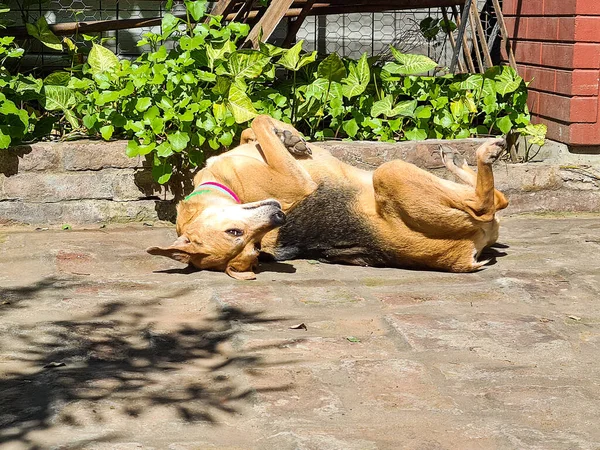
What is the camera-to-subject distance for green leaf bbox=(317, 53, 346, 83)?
314 inches

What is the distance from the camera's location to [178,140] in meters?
7.54

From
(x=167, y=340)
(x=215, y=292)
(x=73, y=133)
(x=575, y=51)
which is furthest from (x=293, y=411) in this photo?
(x=575, y=51)

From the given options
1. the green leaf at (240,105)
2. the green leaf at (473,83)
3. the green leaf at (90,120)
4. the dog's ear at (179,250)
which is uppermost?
the green leaf at (473,83)

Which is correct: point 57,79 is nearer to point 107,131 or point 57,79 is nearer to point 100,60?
point 100,60

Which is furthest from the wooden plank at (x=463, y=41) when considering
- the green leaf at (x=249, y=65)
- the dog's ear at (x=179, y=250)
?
the dog's ear at (x=179, y=250)

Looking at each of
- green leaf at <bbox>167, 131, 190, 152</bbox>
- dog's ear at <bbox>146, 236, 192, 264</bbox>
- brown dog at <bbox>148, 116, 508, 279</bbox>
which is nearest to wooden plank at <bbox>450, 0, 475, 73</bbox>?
brown dog at <bbox>148, 116, 508, 279</bbox>

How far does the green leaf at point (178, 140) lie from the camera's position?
7512mm

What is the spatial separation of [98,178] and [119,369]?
3.31 meters

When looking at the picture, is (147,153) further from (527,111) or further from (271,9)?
(527,111)

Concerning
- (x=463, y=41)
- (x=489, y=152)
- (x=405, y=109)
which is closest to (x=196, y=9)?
(x=405, y=109)

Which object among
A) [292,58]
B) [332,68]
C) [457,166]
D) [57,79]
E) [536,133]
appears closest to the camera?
[457,166]

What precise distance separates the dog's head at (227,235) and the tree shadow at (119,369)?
0.52 meters

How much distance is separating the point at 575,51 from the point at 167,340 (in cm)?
471

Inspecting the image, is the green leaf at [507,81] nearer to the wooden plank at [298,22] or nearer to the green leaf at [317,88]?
the green leaf at [317,88]
